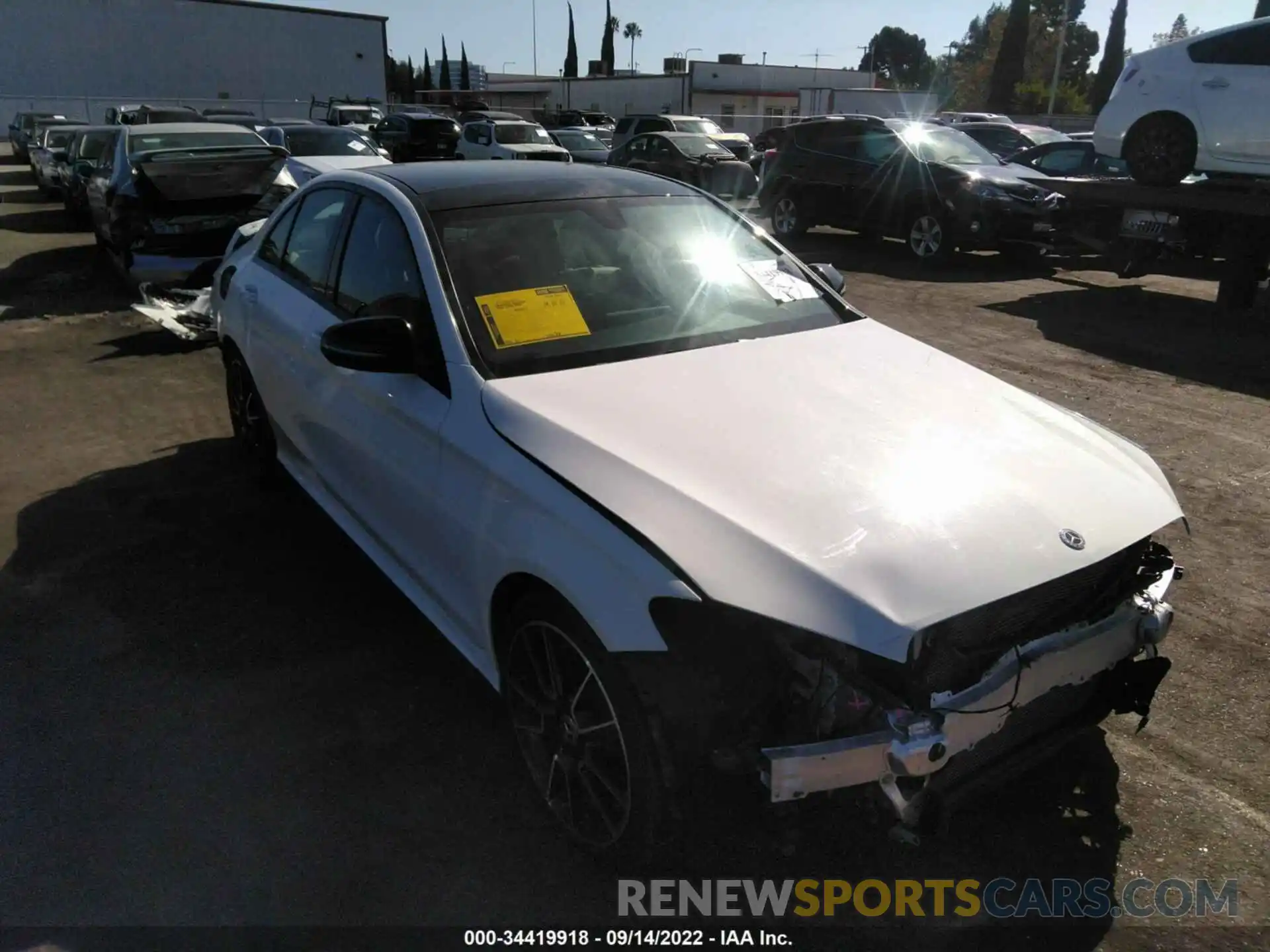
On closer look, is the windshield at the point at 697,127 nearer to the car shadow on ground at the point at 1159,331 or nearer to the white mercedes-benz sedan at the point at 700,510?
the car shadow on ground at the point at 1159,331

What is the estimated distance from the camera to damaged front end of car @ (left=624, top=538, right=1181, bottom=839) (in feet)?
6.78

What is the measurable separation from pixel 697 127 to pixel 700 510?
66.3 ft

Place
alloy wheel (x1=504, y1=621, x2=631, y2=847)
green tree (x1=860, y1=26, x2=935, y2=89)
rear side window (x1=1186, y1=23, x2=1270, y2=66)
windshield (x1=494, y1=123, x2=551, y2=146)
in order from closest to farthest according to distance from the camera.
→ 1. alloy wheel (x1=504, y1=621, x2=631, y2=847)
2. rear side window (x1=1186, y1=23, x2=1270, y2=66)
3. windshield (x1=494, y1=123, x2=551, y2=146)
4. green tree (x1=860, y1=26, x2=935, y2=89)

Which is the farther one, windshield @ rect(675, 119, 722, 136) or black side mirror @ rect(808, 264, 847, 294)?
windshield @ rect(675, 119, 722, 136)

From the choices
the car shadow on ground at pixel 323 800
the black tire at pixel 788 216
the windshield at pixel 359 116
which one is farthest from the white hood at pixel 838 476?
the windshield at pixel 359 116

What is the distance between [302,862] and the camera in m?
2.64

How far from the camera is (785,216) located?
14.4 m

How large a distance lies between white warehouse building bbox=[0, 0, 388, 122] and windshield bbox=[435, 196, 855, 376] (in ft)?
145

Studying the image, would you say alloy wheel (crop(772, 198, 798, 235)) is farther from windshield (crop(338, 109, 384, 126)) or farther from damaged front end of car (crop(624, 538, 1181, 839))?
windshield (crop(338, 109, 384, 126))

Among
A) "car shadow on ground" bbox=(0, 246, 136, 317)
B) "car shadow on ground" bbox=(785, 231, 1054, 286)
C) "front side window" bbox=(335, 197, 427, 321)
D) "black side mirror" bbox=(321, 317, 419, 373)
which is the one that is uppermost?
"front side window" bbox=(335, 197, 427, 321)

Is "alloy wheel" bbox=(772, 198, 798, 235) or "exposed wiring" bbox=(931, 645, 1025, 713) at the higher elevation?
"exposed wiring" bbox=(931, 645, 1025, 713)

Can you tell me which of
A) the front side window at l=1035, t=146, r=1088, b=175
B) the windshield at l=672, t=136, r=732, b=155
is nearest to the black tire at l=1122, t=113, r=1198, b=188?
the front side window at l=1035, t=146, r=1088, b=175

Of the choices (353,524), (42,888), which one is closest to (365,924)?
(42,888)

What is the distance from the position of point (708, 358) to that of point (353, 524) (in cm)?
161
